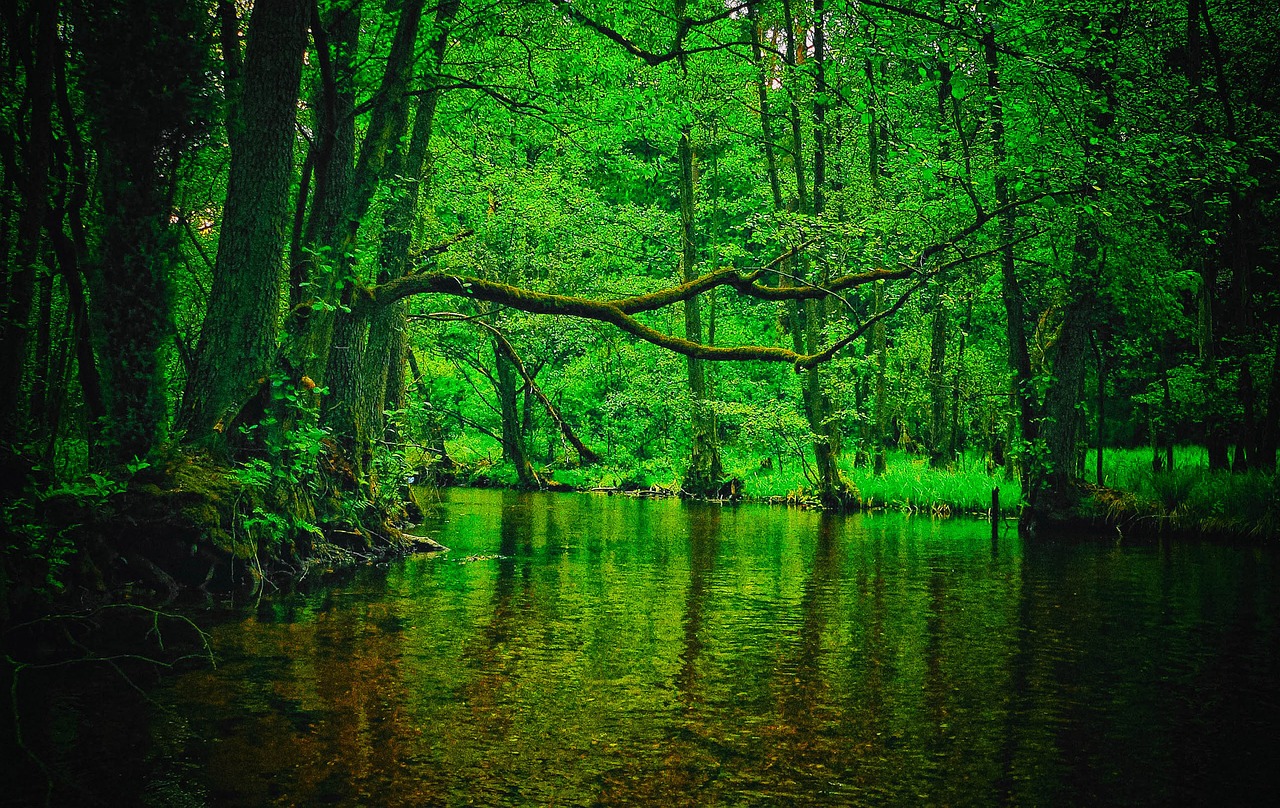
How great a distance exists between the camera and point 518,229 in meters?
24.7

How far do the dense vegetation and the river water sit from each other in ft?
7.39

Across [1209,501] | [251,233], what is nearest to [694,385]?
[1209,501]

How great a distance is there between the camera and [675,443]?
3162cm

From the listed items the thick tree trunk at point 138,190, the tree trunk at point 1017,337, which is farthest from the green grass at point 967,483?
the thick tree trunk at point 138,190

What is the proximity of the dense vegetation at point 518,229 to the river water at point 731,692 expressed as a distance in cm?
225

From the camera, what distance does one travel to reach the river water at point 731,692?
4684 mm

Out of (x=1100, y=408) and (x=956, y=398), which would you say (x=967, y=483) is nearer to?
(x=1100, y=408)

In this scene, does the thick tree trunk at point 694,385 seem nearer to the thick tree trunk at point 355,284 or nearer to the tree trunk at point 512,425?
the tree trunk at point 512,425

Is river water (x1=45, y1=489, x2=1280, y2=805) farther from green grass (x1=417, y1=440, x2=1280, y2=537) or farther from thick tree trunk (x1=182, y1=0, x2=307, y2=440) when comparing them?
green grass (x1=417, y1=440, x2=1280, y2=537)

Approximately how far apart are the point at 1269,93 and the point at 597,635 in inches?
707

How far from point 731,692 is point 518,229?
19955 mm

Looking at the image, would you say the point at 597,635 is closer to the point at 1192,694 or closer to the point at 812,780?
the point at 812,780

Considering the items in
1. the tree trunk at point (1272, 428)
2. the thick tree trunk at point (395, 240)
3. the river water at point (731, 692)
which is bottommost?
the river water at point (731, 692)

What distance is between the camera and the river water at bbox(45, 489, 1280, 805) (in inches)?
184
